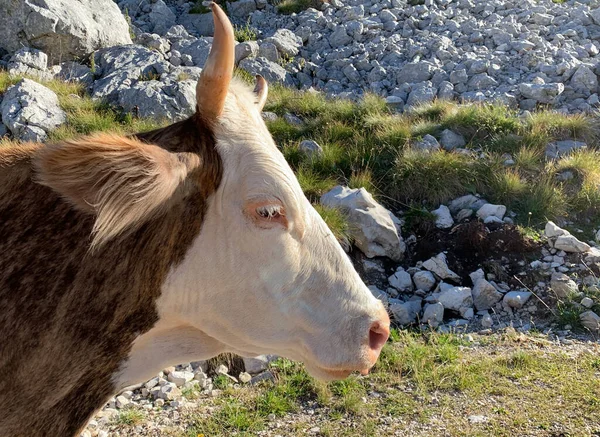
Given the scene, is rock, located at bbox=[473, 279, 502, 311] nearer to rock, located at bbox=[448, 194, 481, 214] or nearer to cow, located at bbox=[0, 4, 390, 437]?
rock, located at bbox=[448, 194, 481, 214]

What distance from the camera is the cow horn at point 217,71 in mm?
2080

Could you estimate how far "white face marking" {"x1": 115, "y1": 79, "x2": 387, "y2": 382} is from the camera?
225 centimetres

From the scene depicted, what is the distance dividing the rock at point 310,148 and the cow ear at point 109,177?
19.4ft

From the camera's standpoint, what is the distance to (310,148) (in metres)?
8.10

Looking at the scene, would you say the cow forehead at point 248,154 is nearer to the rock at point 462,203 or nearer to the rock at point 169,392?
the rock at point 169,392

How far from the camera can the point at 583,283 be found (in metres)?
6.00

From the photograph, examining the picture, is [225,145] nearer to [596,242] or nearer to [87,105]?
[596,242]

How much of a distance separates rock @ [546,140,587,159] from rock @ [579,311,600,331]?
Answer: 3174 millimetres

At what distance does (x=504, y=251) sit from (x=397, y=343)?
179cm

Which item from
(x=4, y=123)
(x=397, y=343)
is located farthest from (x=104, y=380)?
(x=4, y=123)

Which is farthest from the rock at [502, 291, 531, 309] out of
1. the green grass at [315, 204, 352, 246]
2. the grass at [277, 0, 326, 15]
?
the grass at [277, 0, 326, 15]

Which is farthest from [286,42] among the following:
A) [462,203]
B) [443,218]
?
[443,218]

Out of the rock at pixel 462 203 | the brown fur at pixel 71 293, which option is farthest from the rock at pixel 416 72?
Result: the brown fur at pixel 71 293

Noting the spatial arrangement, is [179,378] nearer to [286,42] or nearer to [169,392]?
[169,392]
